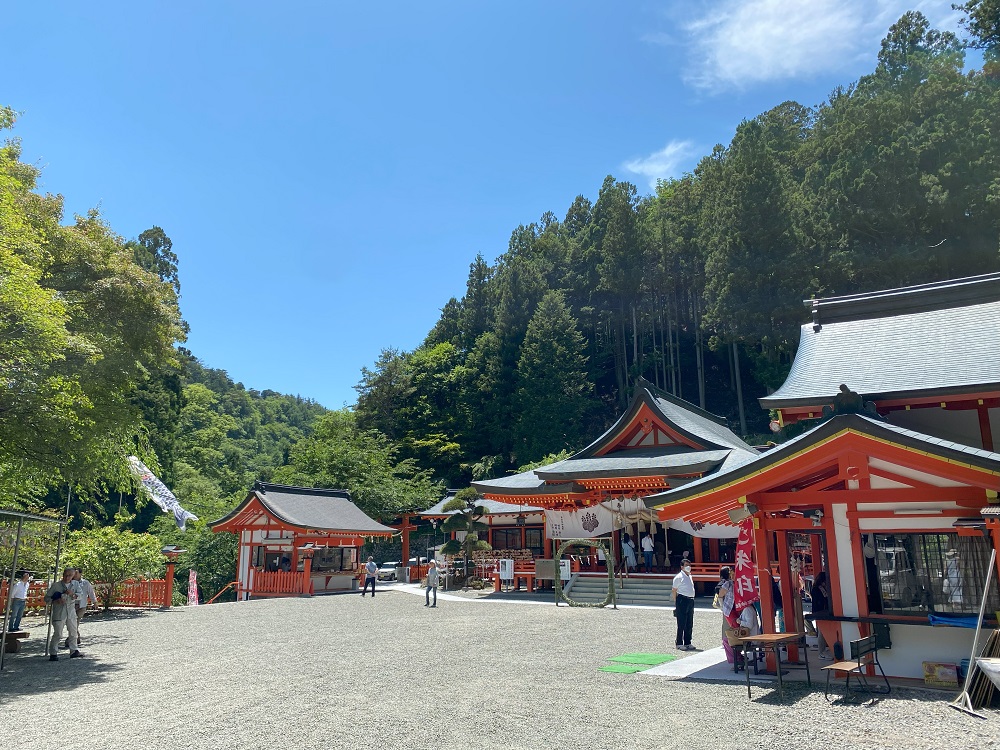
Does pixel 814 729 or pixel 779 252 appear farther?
pixel 779 252

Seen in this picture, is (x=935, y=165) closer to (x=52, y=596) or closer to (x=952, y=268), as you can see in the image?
(x=952, y=268)

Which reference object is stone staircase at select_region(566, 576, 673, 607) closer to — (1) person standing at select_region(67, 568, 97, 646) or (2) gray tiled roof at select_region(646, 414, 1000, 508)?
(2) gray tiled roof at select_region(646, 414, 1000, 508)

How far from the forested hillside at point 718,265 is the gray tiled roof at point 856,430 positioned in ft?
101

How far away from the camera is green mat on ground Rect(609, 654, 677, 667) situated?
10523 millimetres

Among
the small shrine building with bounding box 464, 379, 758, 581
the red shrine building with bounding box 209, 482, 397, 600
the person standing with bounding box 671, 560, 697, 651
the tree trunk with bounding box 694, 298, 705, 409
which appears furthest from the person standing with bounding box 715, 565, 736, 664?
the tree trunk with bounding box 694, 298, 705, 409

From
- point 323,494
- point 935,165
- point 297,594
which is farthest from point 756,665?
point 935,165

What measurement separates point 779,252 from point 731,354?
10.7 meters

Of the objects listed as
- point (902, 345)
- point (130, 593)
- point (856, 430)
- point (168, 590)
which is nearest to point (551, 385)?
point (168, 590)

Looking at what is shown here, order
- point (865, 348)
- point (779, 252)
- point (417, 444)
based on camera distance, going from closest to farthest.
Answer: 1. point (865, 348)
2. point (779, 252)
3. point (417, 444)

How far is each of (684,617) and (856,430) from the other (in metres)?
5.03

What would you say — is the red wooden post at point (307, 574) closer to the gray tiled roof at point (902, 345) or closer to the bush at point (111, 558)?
the bush at point (111, 558)

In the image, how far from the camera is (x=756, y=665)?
31.1 ft

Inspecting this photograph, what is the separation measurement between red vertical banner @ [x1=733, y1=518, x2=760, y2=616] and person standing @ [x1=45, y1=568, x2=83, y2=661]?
10837mm

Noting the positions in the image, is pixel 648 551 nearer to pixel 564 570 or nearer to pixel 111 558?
pixel 564 570
